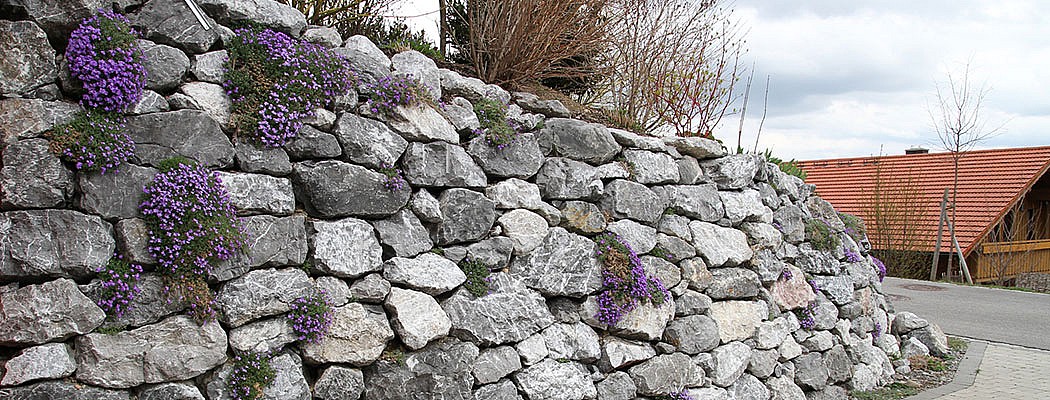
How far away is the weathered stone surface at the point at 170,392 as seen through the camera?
3.15 meters

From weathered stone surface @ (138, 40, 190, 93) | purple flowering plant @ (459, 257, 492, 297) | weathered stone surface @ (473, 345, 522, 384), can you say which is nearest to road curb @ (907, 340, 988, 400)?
weathered stone surface @ (473, 345, 522, 384)

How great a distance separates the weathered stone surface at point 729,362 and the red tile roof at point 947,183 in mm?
13475

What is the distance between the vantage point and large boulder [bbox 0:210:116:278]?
2908mm

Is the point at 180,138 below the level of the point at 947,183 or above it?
below

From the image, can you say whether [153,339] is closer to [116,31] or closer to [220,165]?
[220,165]

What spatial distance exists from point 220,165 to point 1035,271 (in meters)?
20.6

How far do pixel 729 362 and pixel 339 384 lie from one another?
2.98 metres

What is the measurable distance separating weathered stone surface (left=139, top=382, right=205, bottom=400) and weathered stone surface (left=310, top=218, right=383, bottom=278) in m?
0.78

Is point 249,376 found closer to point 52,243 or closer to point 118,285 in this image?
point 118,285

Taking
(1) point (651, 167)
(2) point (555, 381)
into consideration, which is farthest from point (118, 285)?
(1) point (651, 167)

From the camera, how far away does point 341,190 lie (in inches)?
146

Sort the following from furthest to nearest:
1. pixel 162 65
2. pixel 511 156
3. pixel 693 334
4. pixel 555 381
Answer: pixel 693 334
pixel 511 156
pixel 555 381
pixel 162 65

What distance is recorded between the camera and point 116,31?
3146mm

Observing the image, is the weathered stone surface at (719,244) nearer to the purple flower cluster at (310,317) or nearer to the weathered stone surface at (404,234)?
the weathered stone surface at (404,234)
